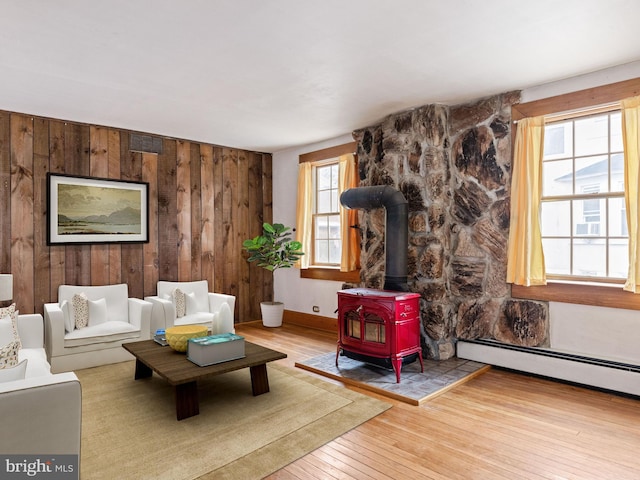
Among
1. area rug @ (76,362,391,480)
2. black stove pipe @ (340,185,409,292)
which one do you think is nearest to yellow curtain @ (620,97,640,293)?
black stove pipe @ (340,185,409,292)

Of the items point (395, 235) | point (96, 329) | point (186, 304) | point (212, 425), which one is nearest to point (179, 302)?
point (186, 304)

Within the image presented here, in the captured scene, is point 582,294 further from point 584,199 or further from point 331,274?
point 331,274

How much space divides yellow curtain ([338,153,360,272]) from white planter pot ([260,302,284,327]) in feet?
4.08

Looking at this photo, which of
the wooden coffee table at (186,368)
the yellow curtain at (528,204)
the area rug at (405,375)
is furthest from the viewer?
the yellow curtain at (528,204)

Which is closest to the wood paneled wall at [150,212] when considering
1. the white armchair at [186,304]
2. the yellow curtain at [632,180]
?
the white armchair at [186,304]

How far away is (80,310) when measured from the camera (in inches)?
163

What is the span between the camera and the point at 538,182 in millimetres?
3650

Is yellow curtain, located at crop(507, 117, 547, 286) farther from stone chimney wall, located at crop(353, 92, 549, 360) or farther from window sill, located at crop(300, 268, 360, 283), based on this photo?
window sill, located at crop(300, 268, 360, 283)

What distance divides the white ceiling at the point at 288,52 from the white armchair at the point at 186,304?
82.0 inches

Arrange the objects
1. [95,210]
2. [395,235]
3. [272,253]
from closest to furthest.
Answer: [395,235] → [95,210] → [272,253]

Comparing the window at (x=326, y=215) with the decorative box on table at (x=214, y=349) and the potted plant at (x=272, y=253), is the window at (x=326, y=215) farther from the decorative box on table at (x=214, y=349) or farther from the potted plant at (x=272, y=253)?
the decorative box on table at (x=214, y=349)

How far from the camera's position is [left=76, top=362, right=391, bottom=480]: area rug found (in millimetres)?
2240

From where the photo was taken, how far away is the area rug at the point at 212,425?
224 cm

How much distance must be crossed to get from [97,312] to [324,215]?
3.03 metres
